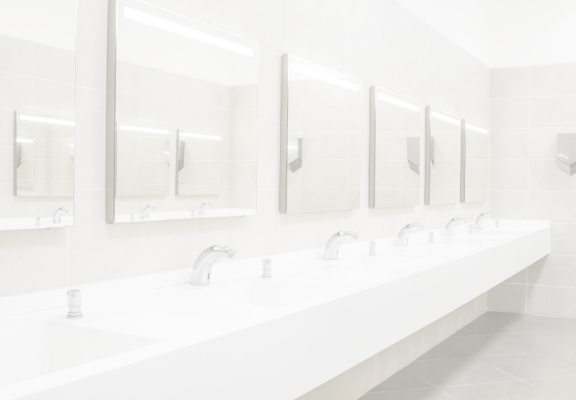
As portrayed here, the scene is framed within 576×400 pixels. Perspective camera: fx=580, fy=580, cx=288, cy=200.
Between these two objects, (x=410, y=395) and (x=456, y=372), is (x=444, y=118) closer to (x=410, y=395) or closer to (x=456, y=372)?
(x=456, y=372)

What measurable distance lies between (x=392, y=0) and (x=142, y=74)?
7.12ft

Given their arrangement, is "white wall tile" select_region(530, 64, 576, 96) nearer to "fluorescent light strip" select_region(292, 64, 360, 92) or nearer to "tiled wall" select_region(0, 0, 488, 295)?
"tiled wall" select_region(0, 0, 488, 295)

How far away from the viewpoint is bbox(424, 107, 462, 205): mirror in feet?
13.4

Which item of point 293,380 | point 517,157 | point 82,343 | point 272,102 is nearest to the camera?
point 82,343

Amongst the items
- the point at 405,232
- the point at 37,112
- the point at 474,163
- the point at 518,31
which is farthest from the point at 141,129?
the point at 518,31

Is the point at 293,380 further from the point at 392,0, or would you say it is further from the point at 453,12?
the point at 453,12

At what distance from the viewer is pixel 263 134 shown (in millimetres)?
2457

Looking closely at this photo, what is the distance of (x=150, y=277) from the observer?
1.89 metres

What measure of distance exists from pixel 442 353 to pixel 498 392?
75cm

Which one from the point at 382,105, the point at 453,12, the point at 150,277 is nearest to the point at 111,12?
the point at 150,277

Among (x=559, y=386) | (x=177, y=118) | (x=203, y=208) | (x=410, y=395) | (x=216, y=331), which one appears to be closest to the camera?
(x=216, y=331)

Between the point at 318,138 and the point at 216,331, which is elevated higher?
the point at 318,138

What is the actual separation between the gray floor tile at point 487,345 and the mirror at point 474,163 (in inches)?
43.4

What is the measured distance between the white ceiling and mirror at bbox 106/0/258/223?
321cm
